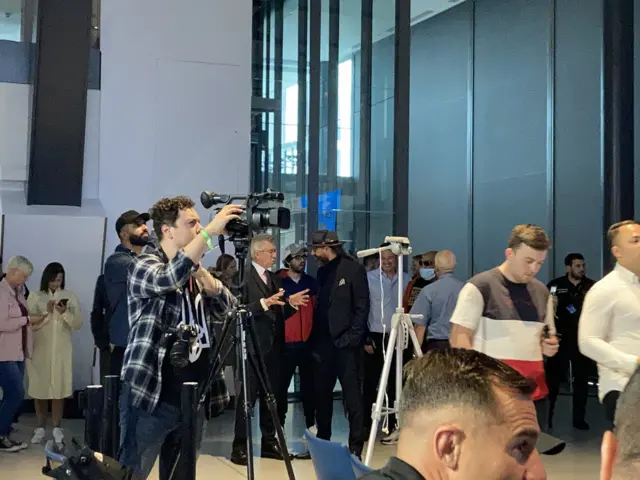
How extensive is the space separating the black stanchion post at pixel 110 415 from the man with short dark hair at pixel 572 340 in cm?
505

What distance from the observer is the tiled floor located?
216 inches

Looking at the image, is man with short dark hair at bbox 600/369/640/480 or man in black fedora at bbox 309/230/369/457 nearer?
man with short dark hair at bbox 600/369/640/480

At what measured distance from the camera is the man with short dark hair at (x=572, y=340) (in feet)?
23.7

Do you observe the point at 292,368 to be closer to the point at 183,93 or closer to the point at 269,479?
the point at 269,479

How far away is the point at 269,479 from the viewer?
17.3 feet

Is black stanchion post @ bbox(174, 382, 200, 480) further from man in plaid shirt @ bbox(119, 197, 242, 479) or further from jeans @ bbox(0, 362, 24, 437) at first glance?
jeans @ bbox(0, 362, 24, 437)

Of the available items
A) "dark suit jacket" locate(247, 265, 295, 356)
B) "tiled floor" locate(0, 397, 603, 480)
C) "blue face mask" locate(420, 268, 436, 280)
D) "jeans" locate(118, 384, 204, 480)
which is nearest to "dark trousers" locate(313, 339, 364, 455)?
"tiled floor" locate(0, 397, 603, 480)

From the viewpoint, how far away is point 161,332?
3.25 meters

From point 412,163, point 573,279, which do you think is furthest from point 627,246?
point 412,163

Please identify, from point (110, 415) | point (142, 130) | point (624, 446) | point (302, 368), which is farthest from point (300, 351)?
point (624, 446)

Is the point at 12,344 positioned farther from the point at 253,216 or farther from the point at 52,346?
the point at 253,216

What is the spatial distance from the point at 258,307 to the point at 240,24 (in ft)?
12.8

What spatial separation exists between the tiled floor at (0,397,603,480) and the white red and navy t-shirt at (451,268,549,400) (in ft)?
6.18

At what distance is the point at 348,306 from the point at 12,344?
7.76 feet
